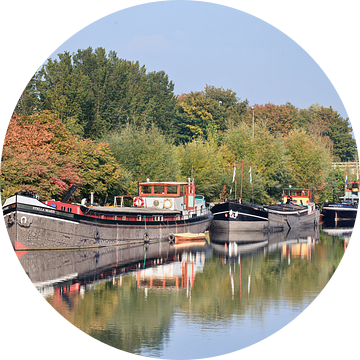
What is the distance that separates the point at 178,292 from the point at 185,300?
1351 millimetres

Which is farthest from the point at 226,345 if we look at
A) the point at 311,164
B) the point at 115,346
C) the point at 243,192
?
the point at 311,164

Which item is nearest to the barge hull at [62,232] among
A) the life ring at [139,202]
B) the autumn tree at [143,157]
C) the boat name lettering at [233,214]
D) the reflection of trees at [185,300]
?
the life ring at [139,202]

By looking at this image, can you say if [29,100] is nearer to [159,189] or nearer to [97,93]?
[97,93]

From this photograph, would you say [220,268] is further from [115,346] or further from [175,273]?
[115,346]

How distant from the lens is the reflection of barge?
25328 mm

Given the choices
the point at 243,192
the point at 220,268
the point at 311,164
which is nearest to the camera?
the point at 220,268

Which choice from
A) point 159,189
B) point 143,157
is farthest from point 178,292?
point 143,157

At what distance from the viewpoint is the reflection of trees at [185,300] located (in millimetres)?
14984

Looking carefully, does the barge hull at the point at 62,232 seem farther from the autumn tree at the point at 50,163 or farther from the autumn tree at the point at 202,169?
the autumn tree at the point at 202,169

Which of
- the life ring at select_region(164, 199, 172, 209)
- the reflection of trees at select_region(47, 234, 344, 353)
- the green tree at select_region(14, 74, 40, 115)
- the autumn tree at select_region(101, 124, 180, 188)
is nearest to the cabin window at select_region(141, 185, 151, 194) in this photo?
the life ring at select_region(164, 199, 172, 209)

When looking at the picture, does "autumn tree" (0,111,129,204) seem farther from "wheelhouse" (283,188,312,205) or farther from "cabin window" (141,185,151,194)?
"wheelhouse" (283,188,312,205)

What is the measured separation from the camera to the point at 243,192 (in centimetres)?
5262

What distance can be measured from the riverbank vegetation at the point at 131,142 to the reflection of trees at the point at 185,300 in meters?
10.9

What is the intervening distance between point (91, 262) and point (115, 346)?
37.9 ft
